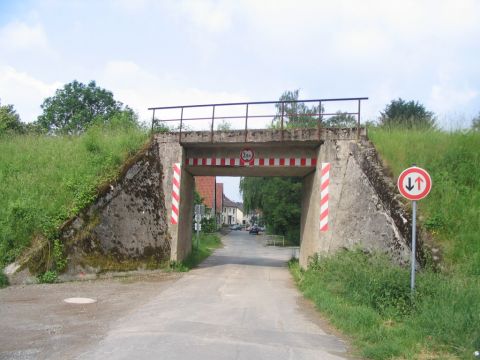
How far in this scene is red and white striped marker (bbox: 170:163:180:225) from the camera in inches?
632

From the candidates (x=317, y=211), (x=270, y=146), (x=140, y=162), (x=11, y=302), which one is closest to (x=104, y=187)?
(x=140, y=162)

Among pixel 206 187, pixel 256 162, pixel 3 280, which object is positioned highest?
pixel 206 187

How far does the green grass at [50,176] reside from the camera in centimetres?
1232

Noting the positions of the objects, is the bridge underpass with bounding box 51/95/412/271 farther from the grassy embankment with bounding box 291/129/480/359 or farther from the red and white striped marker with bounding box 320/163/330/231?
the grassy embankment with bounding box 291/129/480/359

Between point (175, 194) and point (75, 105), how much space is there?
41496 millimetres

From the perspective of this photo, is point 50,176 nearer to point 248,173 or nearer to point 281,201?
point 248,173

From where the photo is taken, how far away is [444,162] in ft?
41.7

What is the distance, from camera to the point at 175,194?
16.2 metres

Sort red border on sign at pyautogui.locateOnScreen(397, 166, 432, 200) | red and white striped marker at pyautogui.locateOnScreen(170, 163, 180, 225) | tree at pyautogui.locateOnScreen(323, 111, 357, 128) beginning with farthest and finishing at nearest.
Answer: red and white striped marker at pyautogui.locateOnScreen(170, 163, 180, 225), tree at pyautogui.locateOnScreen(323, 111, 357, 128), red border on sign at pyautogui.locateOnScreen(397, 166, 432, 200)

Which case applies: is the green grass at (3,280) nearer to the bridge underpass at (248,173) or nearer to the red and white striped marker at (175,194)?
the bridge underpass at (248,173)

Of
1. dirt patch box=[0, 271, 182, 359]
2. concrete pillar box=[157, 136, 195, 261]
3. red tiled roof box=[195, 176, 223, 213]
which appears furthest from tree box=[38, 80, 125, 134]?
dirt patch box=[0, 271, 182, 359]

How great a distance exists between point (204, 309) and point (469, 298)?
4.98m

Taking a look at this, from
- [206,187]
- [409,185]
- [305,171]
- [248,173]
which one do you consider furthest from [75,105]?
[409,185]

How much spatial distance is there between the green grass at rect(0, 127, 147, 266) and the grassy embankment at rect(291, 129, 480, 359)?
7.49m
